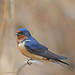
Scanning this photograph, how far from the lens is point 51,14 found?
8.26 feet

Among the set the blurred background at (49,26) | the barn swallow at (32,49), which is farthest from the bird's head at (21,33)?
the blurred background at (49,26)

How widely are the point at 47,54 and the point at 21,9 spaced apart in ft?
3.67

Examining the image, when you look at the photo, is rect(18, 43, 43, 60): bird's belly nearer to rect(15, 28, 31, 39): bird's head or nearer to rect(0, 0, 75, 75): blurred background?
rect(15, 28, 31, 39): bird's head

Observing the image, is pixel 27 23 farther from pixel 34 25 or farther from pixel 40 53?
pixel 40 53

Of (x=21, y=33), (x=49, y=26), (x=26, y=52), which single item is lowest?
(x=26, y=52)

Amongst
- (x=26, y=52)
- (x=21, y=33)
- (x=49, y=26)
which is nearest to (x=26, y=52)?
(x=26, y=52)

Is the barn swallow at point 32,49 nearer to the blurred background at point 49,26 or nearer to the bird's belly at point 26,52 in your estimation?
the bird's belly at point 26,52

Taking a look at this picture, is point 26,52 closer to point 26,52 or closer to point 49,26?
point 26,52

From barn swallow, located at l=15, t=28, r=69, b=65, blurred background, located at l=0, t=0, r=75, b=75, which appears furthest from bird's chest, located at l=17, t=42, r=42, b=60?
blurred background, located at l=0, t=0, r=75, b=75

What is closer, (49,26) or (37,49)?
(37,49)

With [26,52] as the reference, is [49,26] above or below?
above

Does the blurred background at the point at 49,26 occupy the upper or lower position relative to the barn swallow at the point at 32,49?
upper

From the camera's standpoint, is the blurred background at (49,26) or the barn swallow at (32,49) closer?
the barn swallow at (32,49)

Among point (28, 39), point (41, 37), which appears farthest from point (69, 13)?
point (28, 39)
